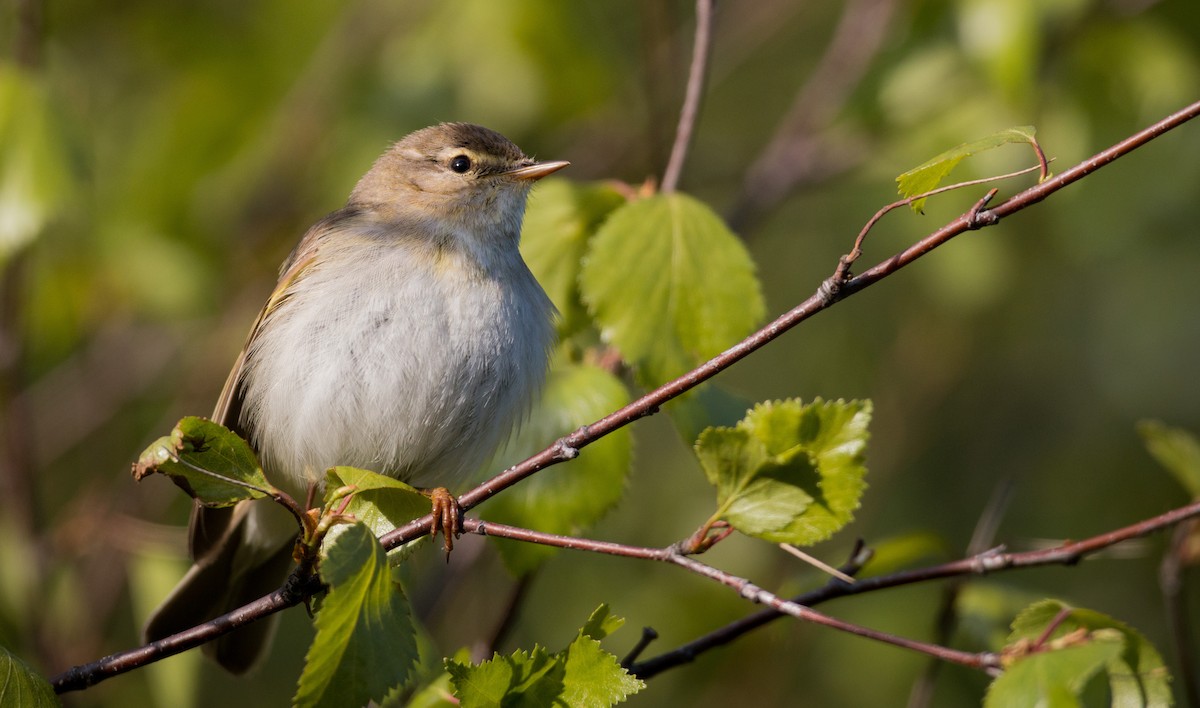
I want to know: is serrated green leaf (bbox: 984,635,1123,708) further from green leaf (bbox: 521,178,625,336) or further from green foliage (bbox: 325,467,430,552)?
green leaf (bbox: 521,178,625,336)

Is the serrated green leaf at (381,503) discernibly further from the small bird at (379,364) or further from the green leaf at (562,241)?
the green leaf at (562,241)

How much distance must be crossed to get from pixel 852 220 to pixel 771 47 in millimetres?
3494

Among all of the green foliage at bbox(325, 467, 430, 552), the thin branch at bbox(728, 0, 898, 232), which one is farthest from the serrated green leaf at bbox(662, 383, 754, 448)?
the thin branch at bbox(728, 0, 898, 232)

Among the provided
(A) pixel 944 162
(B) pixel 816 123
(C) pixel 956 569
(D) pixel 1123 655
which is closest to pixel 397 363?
(C) pixel 956 569

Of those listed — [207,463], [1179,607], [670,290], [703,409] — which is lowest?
[1179,607]

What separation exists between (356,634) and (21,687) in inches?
26.3

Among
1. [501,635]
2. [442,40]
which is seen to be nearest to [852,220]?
[442,40]

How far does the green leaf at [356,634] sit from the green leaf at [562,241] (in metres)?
1.45

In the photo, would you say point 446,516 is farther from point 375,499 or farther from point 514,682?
point 514,682

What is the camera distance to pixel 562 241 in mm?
3455

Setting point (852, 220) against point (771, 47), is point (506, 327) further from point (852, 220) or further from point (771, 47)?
point (771, 47)

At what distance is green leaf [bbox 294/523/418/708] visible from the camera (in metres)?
2.02

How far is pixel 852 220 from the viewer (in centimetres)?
503

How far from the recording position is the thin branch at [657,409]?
2.00 meters
